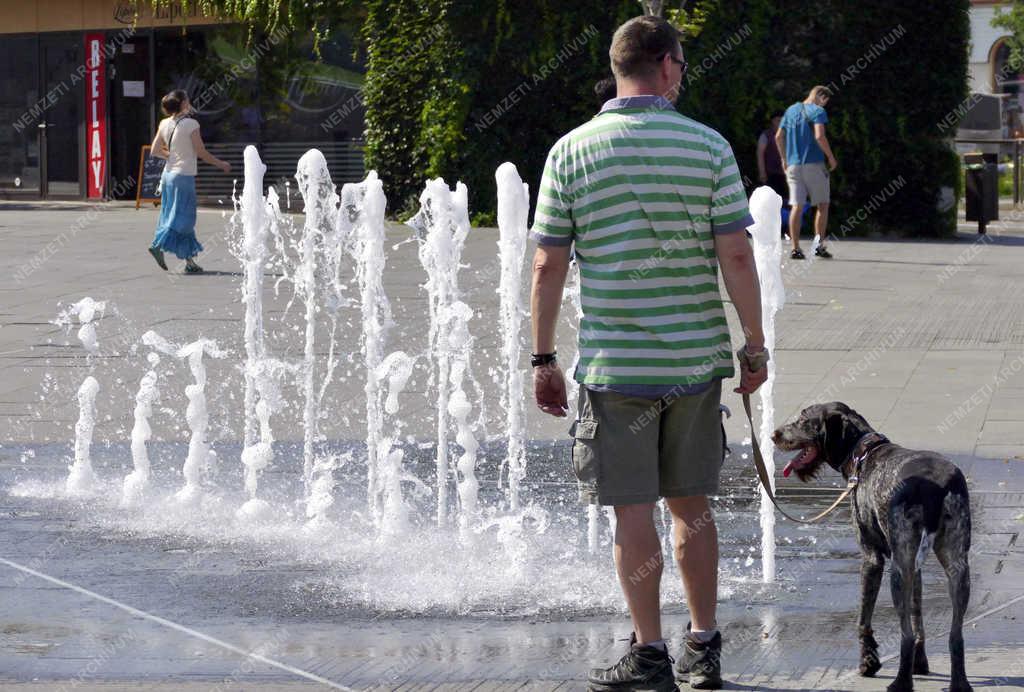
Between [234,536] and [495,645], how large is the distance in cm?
199

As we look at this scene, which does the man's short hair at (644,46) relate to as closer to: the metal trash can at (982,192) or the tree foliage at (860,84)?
the tree foliage at (860,84)

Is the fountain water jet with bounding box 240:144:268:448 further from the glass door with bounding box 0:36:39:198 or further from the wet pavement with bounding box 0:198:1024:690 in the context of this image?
the glass door with bounding box 0:36:39:198

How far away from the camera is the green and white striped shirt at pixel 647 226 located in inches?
170

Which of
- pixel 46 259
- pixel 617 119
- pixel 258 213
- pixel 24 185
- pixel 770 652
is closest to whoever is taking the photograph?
pixel 617 119

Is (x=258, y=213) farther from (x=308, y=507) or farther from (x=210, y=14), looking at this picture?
(x=210, y=14)

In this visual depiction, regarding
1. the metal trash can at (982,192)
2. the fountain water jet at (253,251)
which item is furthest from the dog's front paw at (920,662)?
the metal trash can at (982,192)

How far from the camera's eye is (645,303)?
436 centimetres

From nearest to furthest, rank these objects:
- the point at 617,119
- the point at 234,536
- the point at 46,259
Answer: the point at 617,119 → the point at 234,536 → the point at 46,259

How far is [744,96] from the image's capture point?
A: 20906 mm

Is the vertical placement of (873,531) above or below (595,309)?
below

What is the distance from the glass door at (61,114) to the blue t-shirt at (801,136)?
15.0 metres

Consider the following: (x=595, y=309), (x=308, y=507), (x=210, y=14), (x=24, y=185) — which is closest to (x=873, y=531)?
(x=595, y=309)

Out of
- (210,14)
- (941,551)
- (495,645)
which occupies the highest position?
(210,14)

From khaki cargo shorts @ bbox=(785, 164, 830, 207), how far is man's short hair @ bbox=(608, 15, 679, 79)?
13.2 metres
